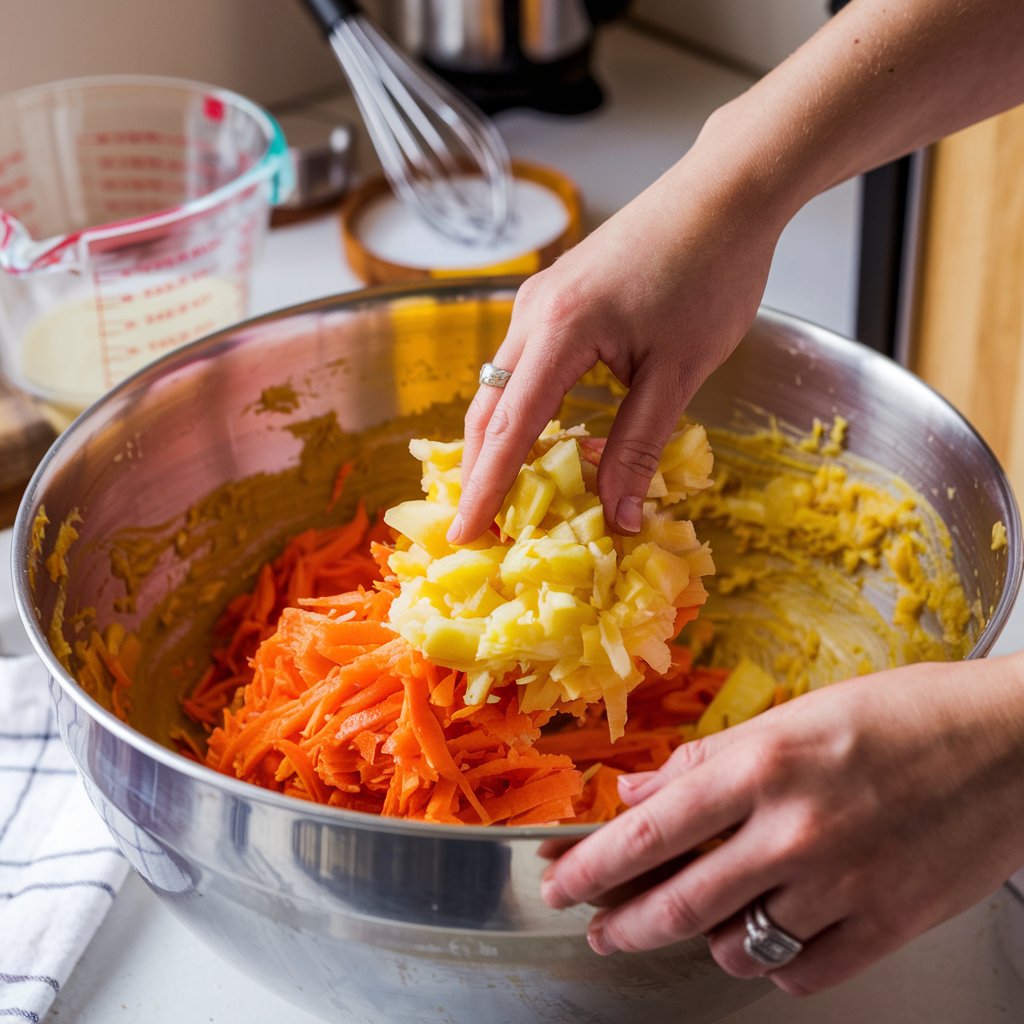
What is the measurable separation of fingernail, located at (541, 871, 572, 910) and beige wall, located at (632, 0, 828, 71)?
1.66 metres

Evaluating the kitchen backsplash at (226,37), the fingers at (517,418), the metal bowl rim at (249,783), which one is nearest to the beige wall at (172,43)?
the kitchen backsplash at (226,37)

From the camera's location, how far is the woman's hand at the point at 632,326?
873 mm

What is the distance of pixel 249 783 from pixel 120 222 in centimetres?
89

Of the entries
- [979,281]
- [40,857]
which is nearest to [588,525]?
[40,857]

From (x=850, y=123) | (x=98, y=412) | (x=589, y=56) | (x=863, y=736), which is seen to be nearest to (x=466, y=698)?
(x=863, y=736)

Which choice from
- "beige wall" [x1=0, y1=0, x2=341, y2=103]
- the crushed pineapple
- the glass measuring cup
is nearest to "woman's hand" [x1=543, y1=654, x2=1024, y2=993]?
the crushed pineapple

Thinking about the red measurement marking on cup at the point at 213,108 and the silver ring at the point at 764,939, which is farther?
the red measurement marking on cup at the point at 213,108

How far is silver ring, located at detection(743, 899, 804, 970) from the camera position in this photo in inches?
26.3

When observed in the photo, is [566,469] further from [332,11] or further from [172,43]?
[172,43]

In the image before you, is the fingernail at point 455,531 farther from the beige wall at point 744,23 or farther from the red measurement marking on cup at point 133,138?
the beige wall at point 744,23

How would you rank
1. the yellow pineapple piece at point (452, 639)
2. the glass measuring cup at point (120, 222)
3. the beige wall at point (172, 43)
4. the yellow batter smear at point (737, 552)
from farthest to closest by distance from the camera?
the beige wall at point (172, 43)
the glass measuring cup at point (120, 222)
the yellow batter smear at point (737, 552)
the yellow pineapple piece at point (452, 639)

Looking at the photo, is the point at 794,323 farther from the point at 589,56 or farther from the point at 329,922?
the point at 589,56

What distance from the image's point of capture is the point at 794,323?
1117 mm

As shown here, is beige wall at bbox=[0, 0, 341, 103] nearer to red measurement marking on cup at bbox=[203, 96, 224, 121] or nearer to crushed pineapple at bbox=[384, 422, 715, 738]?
red measurement marking on cup at bbox=[203, 96, 224, 121]
